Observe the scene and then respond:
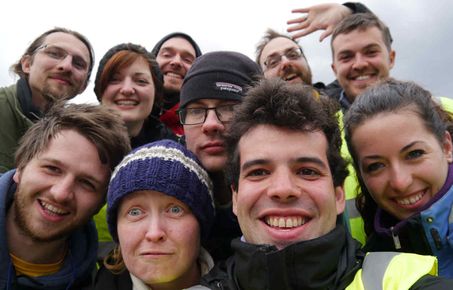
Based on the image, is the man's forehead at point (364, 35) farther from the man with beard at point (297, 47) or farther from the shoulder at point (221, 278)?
the shoulder at point (221, 278)

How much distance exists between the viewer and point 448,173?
296cm

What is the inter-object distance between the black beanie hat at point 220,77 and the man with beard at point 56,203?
0.88 meters

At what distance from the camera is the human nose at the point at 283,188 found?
8.35ft

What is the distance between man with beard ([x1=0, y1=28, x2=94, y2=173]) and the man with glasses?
1919 mm

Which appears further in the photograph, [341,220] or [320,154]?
[341,220]

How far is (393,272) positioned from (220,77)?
Result: 6.91ft

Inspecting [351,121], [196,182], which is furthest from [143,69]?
[351,121]

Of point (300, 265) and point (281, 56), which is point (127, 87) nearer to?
point (281, 56)

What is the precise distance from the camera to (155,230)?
277 centimetres

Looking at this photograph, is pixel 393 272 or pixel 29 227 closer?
pixel 393 272

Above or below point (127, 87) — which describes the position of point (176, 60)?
above

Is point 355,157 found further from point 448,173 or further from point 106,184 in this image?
point 106,184

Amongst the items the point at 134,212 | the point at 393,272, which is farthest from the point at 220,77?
the point at 393,272

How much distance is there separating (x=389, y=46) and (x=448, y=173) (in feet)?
8.33
